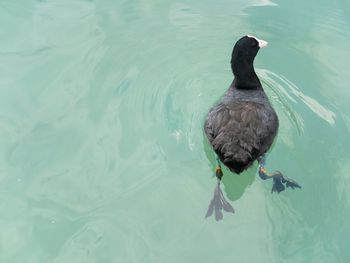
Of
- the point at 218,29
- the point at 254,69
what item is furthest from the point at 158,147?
the point at 218,29

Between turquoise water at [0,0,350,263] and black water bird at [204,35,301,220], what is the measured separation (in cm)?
15

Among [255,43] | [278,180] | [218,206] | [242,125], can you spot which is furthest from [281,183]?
[255,43]

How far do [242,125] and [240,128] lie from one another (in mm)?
46

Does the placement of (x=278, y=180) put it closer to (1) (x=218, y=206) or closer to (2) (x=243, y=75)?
(1) (x=218, y=206)

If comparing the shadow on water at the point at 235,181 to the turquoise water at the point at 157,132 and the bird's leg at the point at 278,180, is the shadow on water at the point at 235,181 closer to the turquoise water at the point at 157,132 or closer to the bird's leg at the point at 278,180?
the turquoise water at the point at 157,132

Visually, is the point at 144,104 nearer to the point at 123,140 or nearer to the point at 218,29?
the point at 123,140

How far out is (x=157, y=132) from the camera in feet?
18.5

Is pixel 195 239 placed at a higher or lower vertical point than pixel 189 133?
lower

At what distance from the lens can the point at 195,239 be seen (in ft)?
15.7

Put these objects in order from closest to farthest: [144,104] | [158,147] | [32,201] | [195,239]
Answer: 1. [195,239]
2. [32,201]
3. [158,147]
4. [144,104]

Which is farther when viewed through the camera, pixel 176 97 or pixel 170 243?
pixel 176 97

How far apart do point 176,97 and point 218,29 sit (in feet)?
4.33

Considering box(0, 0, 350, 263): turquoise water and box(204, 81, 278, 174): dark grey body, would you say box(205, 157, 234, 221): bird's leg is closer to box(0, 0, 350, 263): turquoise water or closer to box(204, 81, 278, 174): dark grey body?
box(0, 0, 350, 263): turquoise water

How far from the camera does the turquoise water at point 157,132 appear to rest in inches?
190
